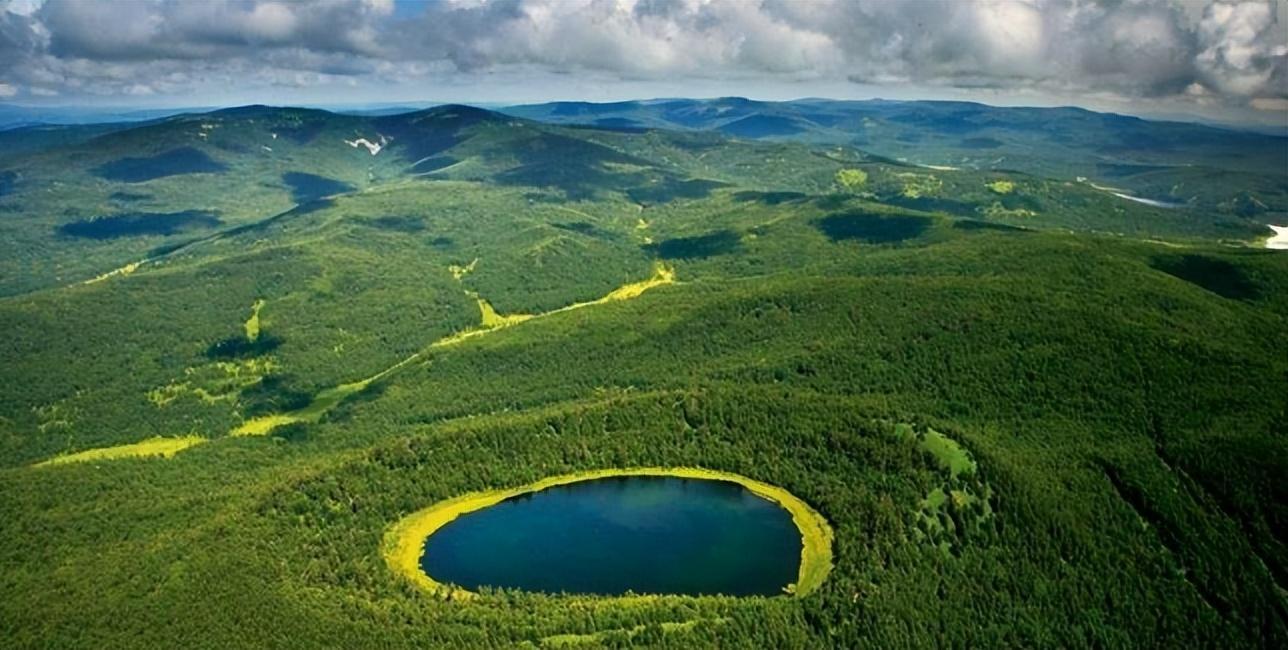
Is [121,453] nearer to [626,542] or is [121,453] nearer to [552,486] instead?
[552,486]

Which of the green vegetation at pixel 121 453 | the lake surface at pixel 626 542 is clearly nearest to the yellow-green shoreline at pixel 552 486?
the lake surface at pixel 626 542

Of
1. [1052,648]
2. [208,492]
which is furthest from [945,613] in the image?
[208,492]

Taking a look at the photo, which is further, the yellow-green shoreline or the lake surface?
the lake surface

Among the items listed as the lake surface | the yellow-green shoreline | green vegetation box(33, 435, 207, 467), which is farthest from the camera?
green vegetation box(33, 435, 207, 467)

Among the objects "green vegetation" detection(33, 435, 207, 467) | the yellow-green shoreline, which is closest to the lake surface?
the yellow-green shoreline

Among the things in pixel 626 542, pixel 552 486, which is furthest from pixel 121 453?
pixel 626 542

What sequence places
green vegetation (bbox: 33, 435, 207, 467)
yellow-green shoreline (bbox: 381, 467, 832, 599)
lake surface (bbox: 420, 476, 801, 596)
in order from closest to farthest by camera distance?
1. yellow-green shoreline (bbox: 381, 467, 832, 599)
2. lake surface (bbox: 420, 476, 801, 596)
3. green vegetation (bbox: 33, 435, 207, 467)

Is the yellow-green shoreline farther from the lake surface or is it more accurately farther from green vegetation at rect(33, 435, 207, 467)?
green vegetation at rect(33, 435, 207, 467)
